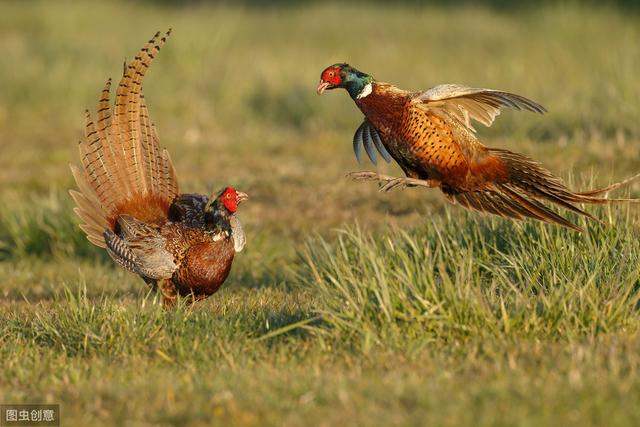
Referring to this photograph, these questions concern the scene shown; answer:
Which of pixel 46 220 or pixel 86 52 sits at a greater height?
pixel 86 52

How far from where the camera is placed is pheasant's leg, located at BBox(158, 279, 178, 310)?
236 inches

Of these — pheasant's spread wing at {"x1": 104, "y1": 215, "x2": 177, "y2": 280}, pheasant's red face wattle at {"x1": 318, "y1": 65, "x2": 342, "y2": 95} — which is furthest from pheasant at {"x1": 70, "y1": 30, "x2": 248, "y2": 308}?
pheasant's red face wattle at {"x1": 318, "y1": 65, "x2": 342, "y2": 95}

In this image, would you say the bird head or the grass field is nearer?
the grass field

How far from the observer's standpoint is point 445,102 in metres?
5.49

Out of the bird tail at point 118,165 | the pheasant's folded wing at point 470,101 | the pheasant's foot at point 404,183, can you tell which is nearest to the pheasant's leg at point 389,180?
the pheasant's foot at point 404,183

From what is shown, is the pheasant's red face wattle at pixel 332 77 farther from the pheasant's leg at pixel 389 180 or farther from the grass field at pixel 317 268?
the grass field at pixel 317 268

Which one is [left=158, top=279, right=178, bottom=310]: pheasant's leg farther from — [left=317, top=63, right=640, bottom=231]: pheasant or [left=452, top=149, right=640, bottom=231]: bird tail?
[left=452, top=149, right=640, bottom=231]: bird tail

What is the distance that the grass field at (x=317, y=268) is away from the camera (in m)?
4.06

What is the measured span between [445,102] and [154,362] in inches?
81.1

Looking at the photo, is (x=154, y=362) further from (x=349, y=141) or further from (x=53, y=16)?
(x=53, y=16)

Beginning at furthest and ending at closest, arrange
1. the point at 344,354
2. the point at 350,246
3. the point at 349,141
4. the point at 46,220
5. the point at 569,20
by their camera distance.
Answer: the point at 569,20, the point at 349,141, the point at 46,220, the point at 350,246, the point at 344,354

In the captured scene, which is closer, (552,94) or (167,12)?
(552,94)

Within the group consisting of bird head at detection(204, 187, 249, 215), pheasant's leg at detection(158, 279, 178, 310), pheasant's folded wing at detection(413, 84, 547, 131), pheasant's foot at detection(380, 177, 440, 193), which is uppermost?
pheasant's folded wing at detection(413, 84, 547, 131)

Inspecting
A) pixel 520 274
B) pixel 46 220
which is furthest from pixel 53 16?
pixel 520 274
